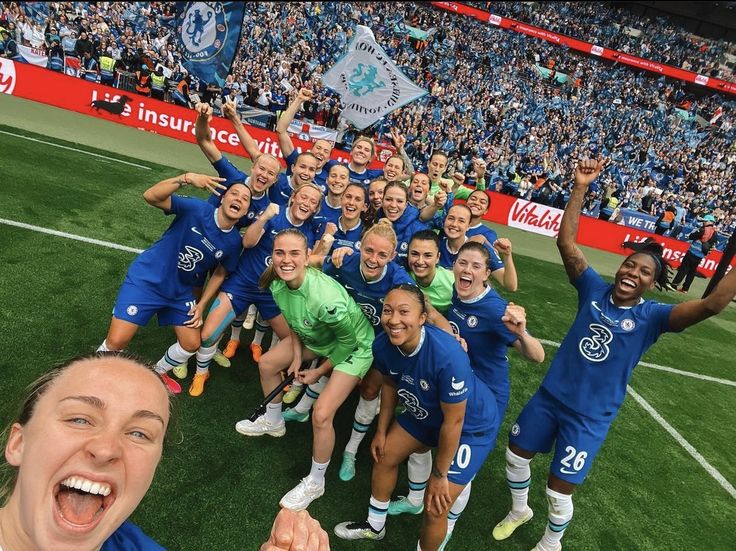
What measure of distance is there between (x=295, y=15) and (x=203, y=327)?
2808cm

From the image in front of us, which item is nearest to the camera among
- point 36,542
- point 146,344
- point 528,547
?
point 36,542

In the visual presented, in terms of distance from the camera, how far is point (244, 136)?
6.29 meters

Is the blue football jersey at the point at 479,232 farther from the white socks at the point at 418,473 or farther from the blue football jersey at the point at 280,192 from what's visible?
the white socks at the point at 418,473

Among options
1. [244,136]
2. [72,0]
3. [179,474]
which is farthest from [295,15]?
[179,474]

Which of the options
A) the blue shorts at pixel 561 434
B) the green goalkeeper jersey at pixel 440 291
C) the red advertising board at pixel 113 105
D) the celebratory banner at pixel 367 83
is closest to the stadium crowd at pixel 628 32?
the red advertising board at pixel 113 105

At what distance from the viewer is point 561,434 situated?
12.1 ft

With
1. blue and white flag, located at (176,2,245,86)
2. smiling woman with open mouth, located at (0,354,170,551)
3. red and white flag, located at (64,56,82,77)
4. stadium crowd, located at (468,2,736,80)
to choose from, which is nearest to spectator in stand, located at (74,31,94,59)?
red and white flag, located at (64,56,82,77)

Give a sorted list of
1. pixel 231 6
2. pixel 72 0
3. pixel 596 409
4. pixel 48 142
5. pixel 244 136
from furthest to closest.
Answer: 1. pixel 72 0
2. pixel 48 142
3. pixel 231 6
4. pixel 244 136
5. pixel 596 409

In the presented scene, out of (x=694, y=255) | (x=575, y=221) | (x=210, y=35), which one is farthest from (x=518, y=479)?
(x=694, y=255)

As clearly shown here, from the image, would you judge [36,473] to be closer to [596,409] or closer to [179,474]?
[179,474]

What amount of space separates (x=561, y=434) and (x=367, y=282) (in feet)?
6.50

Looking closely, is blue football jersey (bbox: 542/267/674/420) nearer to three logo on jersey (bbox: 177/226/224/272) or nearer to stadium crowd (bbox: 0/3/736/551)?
stadium crowd (bbox: 0/3/736/551)

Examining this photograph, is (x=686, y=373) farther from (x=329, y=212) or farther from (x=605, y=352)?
(x=329, y=212)

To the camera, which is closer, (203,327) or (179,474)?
(179,474)
